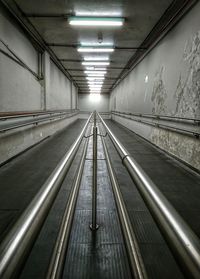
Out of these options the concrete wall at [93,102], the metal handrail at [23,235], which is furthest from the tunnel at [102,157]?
the concrete wall at [93,102]

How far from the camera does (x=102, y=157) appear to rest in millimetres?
4047

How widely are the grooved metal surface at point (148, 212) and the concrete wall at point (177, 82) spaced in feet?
1.18

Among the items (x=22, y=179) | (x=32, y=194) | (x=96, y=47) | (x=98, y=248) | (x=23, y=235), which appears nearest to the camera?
(x=23, y=235)

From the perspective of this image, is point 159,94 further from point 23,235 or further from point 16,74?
point 23,235

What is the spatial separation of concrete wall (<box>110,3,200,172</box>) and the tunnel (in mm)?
23

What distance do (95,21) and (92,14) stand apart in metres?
0.21

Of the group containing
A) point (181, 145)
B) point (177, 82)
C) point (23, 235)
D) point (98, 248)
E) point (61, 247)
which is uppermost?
point (177, 82)

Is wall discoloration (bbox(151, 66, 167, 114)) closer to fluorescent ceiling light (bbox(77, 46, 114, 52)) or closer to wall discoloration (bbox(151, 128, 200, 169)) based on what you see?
wall discoloration (bbox(151, 128, 200, 169))

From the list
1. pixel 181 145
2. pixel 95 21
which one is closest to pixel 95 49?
pixel 95 21

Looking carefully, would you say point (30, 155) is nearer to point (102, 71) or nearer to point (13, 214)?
point (13, 214)

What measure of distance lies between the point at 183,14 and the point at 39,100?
4167 millimetres

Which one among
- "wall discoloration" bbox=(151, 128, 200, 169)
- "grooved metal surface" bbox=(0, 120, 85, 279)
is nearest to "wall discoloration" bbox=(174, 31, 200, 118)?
"wall discoloration" bbox=(151, 128, 200, 169)

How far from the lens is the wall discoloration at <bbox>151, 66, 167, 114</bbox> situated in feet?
15.8

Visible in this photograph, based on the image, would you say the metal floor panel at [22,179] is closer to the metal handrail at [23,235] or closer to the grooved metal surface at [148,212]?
the grooved metal surface at [148,212]
